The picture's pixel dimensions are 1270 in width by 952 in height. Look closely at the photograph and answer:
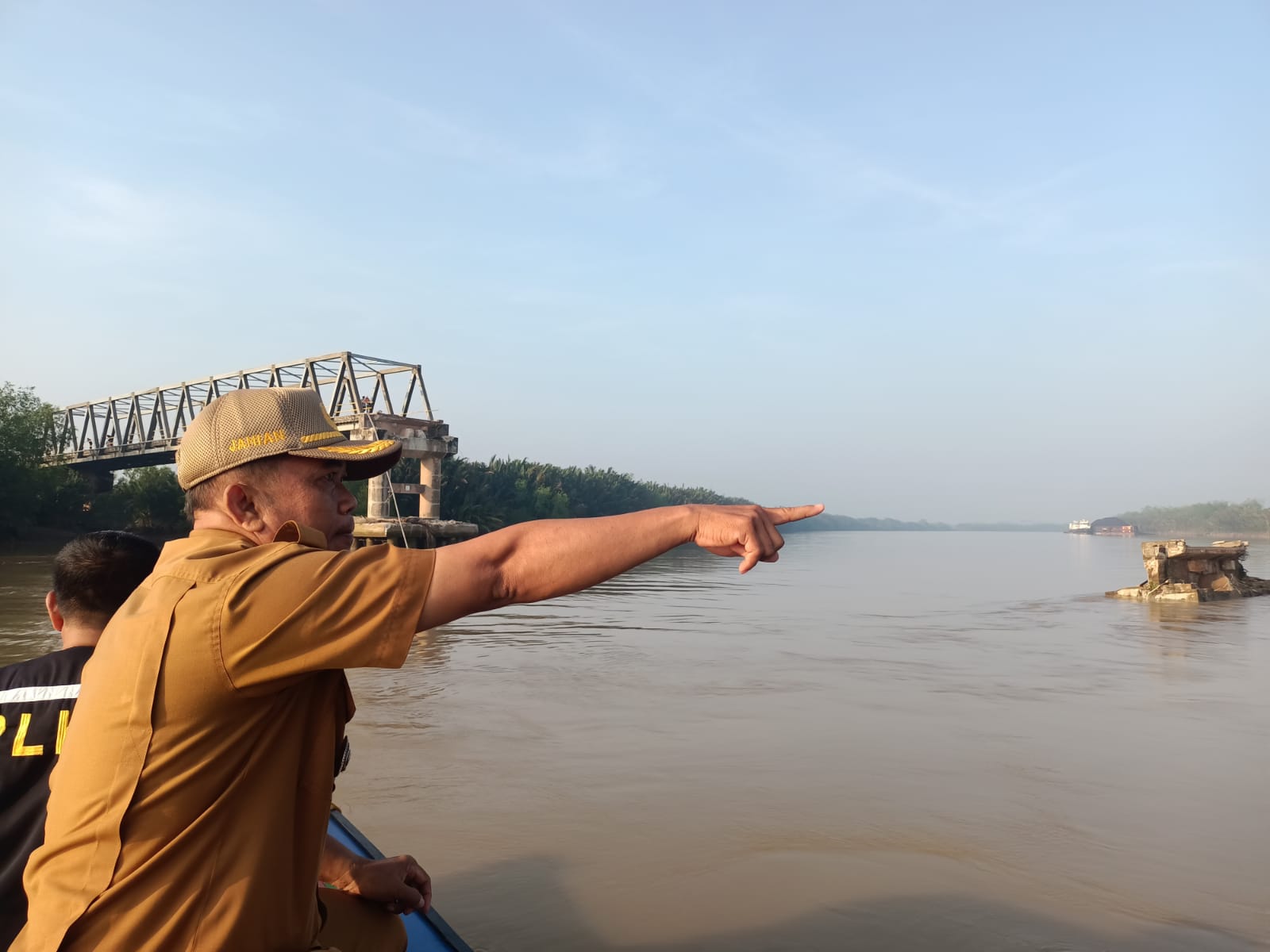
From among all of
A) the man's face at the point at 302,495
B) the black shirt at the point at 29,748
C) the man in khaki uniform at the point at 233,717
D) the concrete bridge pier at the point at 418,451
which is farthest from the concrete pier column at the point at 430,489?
the man in khaki uniform at the point at 233,717

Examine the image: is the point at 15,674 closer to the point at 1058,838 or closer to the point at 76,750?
the point at 76,750

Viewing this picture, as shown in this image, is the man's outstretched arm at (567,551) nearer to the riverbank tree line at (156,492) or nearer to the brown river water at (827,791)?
the brown river water at (827,791)

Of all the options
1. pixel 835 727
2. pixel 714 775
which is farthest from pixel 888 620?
pixel 714 775

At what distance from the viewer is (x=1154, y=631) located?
41.7 ft

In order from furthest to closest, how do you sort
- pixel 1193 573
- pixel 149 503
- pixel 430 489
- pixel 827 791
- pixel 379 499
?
pixel 149 503 → pixel 430 489 → pixel 379 499 → pixel 1193 573 → pixel 827 791

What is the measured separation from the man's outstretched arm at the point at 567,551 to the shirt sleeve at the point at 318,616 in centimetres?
5

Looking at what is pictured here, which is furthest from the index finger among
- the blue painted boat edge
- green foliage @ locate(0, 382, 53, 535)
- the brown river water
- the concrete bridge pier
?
green foliage @ locate(0, 382, 53, 535)

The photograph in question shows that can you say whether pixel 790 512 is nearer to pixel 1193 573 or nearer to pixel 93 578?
pixel 93 578

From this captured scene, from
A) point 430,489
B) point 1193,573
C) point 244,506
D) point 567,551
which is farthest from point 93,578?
point 430,489

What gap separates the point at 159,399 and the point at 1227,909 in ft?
132

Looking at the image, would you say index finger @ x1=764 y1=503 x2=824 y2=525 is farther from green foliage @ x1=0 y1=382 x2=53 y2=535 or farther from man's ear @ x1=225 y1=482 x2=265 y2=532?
green foliage @ x1=0 y1=382 x2=53 y2=535

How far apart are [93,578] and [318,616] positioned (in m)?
1.24

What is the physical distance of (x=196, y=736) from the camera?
1.36 meters

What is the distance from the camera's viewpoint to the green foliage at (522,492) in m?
41.1
